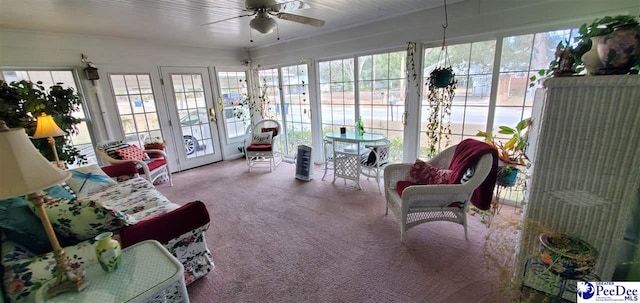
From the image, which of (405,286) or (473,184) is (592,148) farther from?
(405,286)

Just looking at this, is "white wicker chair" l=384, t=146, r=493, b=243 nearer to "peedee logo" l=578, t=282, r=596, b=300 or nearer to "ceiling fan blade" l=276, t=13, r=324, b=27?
"peedee logo" l=578, t=282, r=596, b=300

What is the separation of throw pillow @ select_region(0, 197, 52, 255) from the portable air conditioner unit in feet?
9.15

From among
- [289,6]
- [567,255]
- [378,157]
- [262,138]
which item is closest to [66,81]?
[262,138]

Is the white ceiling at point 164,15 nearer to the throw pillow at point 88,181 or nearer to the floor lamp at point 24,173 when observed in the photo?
the throw pillow at point 88,181

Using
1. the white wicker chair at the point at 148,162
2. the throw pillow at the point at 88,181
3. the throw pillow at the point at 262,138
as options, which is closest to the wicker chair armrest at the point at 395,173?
the throw pillow at the point at 262,138

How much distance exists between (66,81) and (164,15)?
6.96 feet

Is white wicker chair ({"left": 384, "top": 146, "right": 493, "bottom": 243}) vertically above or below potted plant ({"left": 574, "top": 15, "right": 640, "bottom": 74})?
below

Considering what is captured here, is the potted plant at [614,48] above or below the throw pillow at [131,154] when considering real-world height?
above

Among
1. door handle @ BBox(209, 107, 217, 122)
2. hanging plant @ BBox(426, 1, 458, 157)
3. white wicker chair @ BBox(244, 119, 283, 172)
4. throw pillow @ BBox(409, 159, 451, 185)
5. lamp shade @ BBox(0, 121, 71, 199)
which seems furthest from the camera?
door handle @ BBox(209, 107, 217, 122)

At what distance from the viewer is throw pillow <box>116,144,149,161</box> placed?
11.2ft

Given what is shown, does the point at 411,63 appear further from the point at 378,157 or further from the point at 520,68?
the point at 378,157

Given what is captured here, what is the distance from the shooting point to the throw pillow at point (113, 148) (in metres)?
3.40

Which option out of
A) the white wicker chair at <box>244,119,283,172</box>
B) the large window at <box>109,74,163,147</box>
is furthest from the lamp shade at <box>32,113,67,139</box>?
the white wicker chair at <box>244,119,283,172</box>

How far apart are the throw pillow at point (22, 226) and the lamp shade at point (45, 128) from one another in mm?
1701
